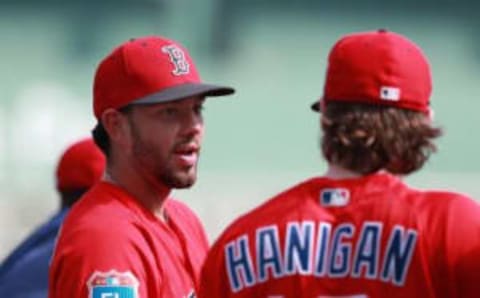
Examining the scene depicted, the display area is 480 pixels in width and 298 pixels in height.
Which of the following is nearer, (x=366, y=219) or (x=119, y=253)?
(x=366, y=219)

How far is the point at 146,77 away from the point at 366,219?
1171 mm

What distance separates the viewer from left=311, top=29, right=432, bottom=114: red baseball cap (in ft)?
12.3

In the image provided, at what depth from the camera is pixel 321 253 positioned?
3699mm

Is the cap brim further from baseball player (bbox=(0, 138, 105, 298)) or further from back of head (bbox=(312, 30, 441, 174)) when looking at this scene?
baseball player (bbox=(0, 138, 105, 298))

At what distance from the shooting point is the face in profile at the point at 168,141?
462 cm

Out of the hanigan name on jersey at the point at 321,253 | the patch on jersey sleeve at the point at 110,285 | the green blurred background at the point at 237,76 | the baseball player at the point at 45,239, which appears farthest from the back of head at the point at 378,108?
the green blurred background at the point at 237,76

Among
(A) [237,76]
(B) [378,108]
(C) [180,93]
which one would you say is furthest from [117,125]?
(A) [237,76]

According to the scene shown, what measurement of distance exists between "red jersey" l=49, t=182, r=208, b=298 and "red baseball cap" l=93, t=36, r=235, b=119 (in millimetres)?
244

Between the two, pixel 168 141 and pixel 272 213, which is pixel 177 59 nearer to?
pixel 168 141

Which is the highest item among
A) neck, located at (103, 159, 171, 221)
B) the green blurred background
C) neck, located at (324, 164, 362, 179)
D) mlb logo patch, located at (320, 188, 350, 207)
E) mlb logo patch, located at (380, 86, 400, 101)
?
mlb logo patch, located at (380, 86, 400, 101)

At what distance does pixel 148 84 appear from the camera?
4.68m

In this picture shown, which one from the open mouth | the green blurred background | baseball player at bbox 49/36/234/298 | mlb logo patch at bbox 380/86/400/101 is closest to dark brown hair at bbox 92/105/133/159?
baseball player at bbox 49/36/234/298

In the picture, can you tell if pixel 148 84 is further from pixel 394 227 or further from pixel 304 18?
pixel 304 18

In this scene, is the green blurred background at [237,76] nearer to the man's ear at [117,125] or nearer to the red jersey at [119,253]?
the man's ear at [117,125]
